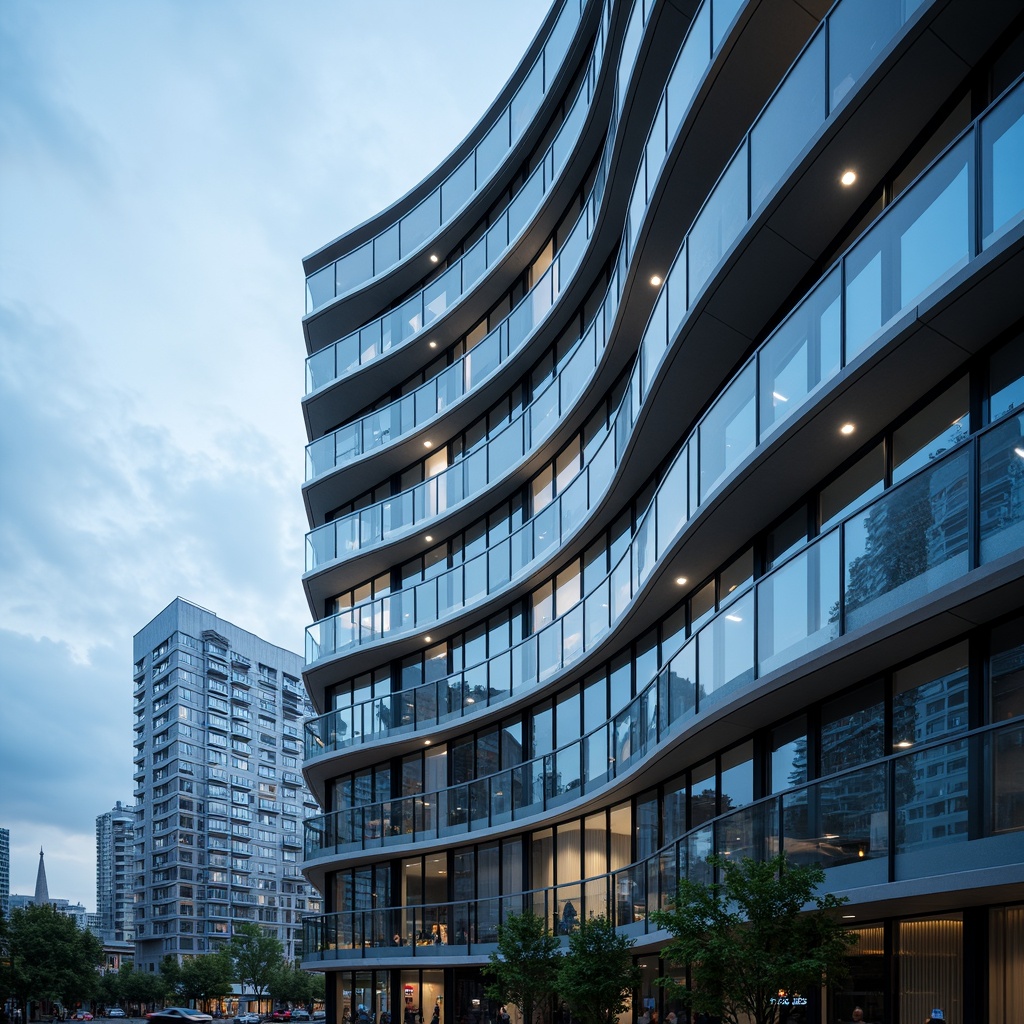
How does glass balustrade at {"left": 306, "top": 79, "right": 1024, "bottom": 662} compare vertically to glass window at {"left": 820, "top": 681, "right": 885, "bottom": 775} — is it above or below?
above

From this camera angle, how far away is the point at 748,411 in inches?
605

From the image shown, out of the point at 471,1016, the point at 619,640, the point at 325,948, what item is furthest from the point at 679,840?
the point at 325,948

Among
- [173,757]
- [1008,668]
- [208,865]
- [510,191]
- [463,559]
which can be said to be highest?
[510,191]

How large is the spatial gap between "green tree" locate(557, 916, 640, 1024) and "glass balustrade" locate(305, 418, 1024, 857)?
3.28 m

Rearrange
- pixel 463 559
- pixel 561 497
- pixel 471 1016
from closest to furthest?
pixel 561 497 < pixel 471 1016 < pixel 463 559

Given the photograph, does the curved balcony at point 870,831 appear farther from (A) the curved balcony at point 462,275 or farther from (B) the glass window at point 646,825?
(A) the curved balcony at point 462,275

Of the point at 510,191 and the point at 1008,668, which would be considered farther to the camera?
the point at 510,191

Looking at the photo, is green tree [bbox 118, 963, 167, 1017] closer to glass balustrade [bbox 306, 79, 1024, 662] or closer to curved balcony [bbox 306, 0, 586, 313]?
curved balcony [bbox 306, 0, 586, 313]

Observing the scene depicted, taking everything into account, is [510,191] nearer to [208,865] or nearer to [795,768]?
[795,768]

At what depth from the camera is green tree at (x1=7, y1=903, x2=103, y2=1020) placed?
8581 centimetres

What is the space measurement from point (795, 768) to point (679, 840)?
10.0 feet

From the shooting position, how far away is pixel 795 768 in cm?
1605

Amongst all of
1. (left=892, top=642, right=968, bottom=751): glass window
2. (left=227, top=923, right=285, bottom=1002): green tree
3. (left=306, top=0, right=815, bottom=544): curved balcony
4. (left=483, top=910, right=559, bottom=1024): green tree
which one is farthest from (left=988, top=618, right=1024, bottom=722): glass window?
(left=227, top=923, right=285, bottom=1002): green tree

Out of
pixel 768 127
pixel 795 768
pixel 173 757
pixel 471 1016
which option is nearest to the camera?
pixel 768 127
